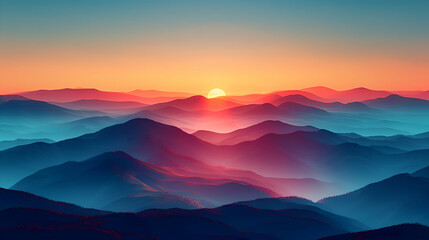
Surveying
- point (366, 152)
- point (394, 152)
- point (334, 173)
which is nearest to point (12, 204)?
point (334, 173)

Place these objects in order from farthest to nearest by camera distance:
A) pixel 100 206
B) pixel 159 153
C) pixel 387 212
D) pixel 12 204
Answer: pixel 159 153 → pixel 387 212 → pixel 100 206 → pixel 12 204

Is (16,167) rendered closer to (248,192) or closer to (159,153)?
(159,153)

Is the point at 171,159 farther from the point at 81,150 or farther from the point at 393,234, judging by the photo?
the point at 393,234

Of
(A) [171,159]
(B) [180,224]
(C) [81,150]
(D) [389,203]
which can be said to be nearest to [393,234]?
(B) [180,224]

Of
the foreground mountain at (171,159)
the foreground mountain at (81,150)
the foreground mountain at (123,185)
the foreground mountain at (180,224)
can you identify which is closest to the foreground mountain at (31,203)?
the foreground mountain at (180,224)

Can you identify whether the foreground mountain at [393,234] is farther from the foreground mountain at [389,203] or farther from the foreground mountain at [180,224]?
the foreground mountain at [389,203]
